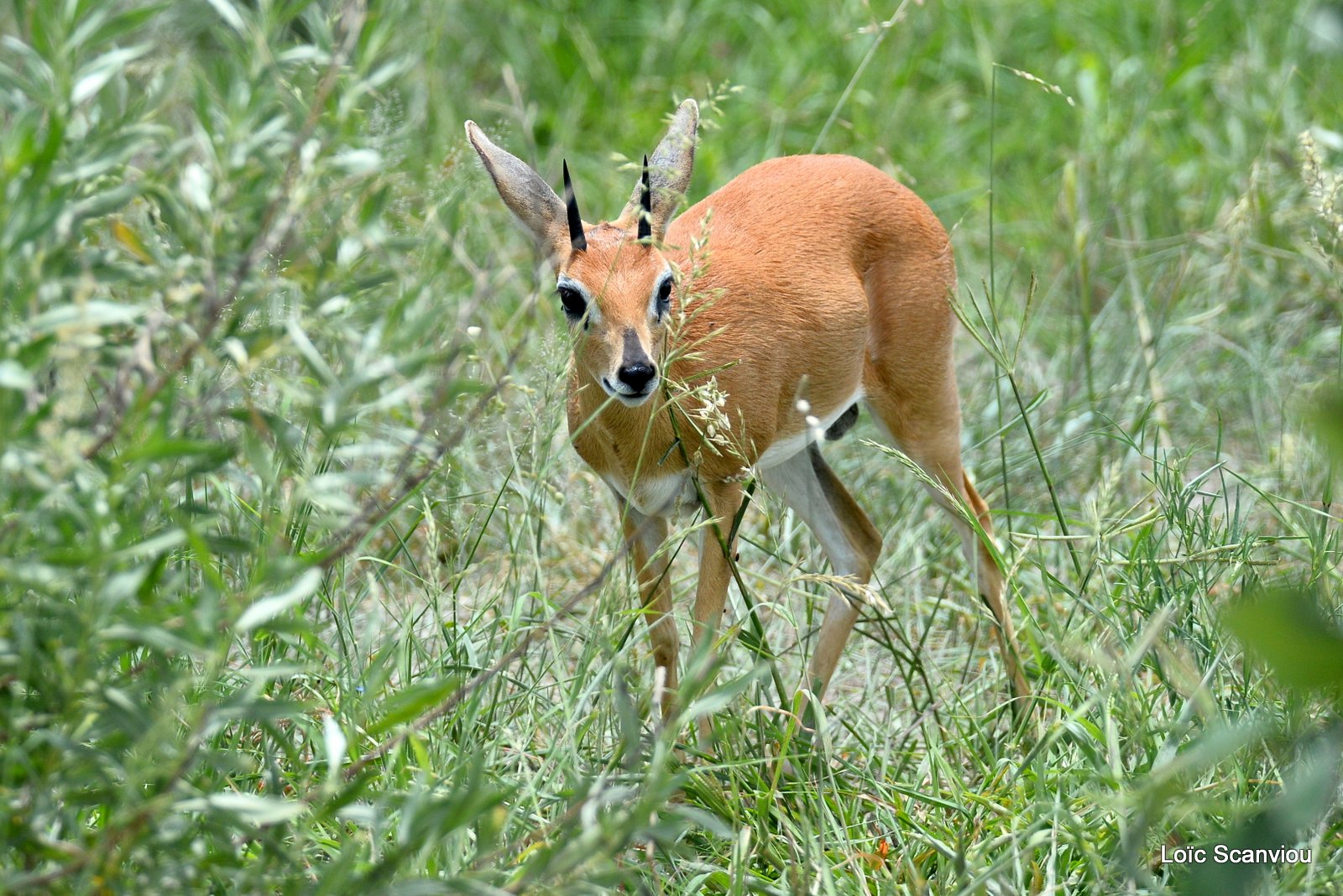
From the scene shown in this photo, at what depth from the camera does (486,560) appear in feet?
12.5

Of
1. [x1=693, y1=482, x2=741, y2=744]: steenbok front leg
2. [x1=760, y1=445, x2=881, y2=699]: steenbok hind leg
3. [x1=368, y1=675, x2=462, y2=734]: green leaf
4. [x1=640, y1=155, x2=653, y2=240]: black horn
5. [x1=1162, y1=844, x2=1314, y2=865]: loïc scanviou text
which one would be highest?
[x1=640, y1=155, x2=653, y2=240]: black horn

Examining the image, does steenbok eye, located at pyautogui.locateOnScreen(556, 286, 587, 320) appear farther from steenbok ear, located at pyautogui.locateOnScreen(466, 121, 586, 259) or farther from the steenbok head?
steenbok ear, located at pyautogui.locateOnScreen(466, 121, 586, 259)

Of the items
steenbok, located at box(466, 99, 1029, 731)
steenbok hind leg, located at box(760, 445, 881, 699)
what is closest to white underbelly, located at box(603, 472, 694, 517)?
steenbok, located at box(466, 99, 1029, 731)

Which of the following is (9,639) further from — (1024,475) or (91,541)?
(1024,475)

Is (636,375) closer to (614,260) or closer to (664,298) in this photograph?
(614,260)

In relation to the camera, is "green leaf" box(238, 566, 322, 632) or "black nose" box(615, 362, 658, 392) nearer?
"green leaf" box(238, 566, 322, 632)

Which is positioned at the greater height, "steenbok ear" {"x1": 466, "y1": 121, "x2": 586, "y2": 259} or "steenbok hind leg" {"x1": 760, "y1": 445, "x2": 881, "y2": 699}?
"steenbok ear" {"x1": 466, "y1": 121, "x2": 586, "y2": 259}

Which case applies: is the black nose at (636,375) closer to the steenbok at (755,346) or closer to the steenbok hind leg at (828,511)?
the steenbok at (755,346)

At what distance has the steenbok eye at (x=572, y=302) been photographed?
3582 mm

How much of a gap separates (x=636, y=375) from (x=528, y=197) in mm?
689

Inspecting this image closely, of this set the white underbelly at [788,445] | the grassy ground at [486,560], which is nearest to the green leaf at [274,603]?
the grassy ground at [486,560]

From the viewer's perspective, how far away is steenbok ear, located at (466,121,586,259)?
12.1 feet

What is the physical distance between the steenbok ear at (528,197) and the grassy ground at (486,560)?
258 mm

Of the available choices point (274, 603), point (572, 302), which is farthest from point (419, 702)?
point (572, 302)
